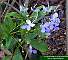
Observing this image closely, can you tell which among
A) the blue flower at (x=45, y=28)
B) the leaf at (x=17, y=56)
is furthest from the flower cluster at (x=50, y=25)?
the leaf at (x=17, y=56)

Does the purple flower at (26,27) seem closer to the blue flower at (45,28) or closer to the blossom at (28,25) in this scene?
the blossom at (28,25)

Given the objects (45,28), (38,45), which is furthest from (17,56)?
(45,28)

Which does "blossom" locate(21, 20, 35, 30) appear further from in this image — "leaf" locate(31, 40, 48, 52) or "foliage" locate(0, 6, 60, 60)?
"leaf" locate(31, 40, 48, 52)

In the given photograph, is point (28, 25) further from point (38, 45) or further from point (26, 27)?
point (38, 45)

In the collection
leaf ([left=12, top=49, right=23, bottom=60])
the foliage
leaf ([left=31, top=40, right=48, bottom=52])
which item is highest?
the foliage

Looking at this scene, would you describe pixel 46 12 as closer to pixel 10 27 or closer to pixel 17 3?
pixel 10 27

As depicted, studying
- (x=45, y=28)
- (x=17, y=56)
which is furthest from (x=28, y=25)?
(x=17, y=56)

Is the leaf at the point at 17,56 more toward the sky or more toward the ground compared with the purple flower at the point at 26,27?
more toward the ground

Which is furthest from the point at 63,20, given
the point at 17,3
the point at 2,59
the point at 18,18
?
the point at 2,59

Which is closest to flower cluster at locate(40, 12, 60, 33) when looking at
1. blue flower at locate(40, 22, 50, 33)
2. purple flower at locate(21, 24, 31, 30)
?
blue flower at locate(40, 22, 50, 33)

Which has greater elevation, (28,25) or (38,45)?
(28,25)

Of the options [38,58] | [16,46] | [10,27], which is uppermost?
[10,27]
